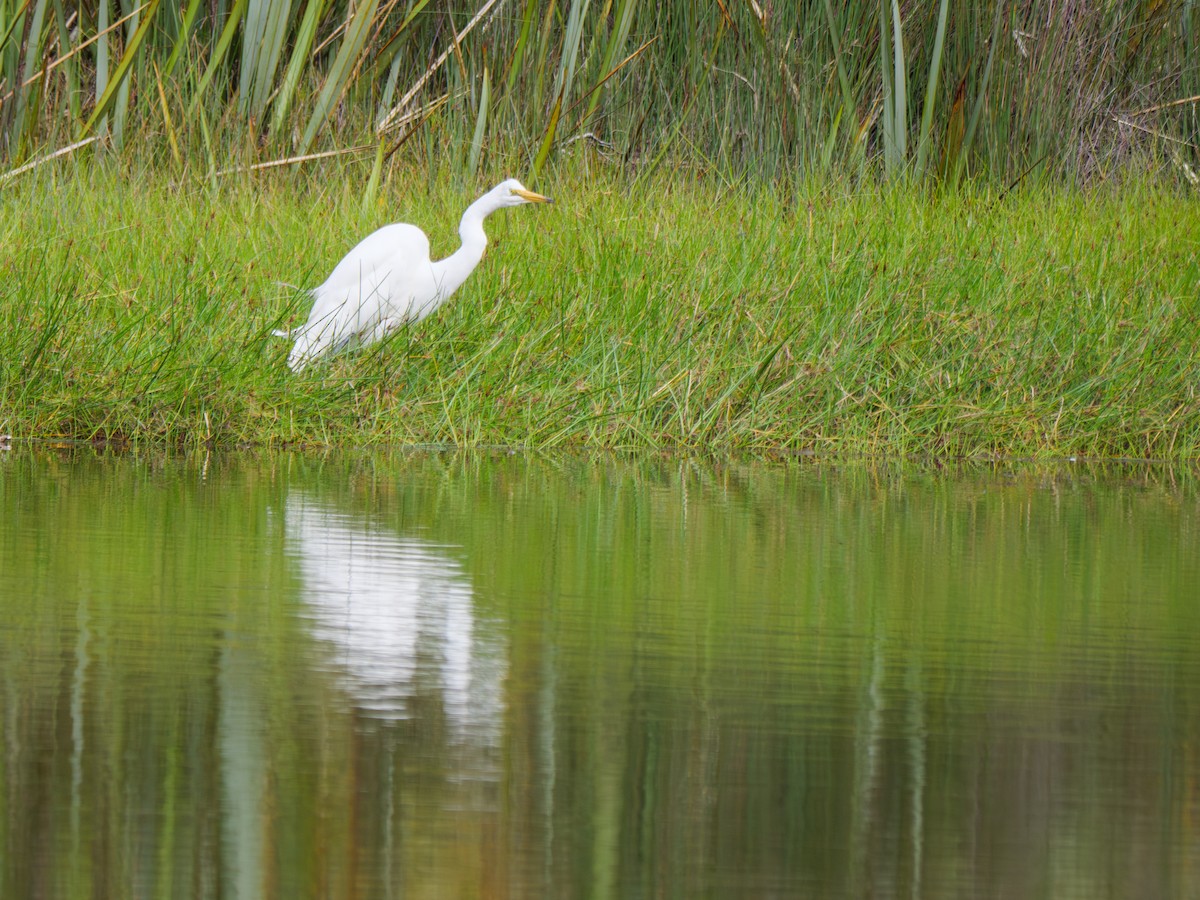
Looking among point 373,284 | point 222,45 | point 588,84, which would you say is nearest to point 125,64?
point 222,45

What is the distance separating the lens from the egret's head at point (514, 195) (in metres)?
7.64

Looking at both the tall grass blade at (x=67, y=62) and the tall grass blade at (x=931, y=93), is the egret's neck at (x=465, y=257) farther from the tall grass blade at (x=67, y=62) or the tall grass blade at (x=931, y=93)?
the tall grass blade at (x=931, y=93)

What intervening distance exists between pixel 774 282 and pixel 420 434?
1740 millimetres

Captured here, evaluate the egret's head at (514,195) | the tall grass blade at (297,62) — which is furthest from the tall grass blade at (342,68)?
the egret's head at (514,195)

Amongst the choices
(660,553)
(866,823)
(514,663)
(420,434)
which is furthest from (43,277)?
(866,823)

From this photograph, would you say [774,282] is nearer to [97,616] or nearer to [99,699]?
[97,616]

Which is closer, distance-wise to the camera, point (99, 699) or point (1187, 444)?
point (99, 699)

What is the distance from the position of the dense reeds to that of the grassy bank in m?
0.64

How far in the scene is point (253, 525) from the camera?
4.02 m

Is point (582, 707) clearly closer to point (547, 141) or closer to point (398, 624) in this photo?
point (398, 624)

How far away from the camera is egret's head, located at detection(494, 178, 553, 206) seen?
764 centimetres

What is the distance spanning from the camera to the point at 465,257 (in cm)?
724

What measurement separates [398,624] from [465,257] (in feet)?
14.6

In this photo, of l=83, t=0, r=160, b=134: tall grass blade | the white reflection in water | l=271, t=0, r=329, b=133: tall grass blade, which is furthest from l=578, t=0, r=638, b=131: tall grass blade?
the white reflection in water
